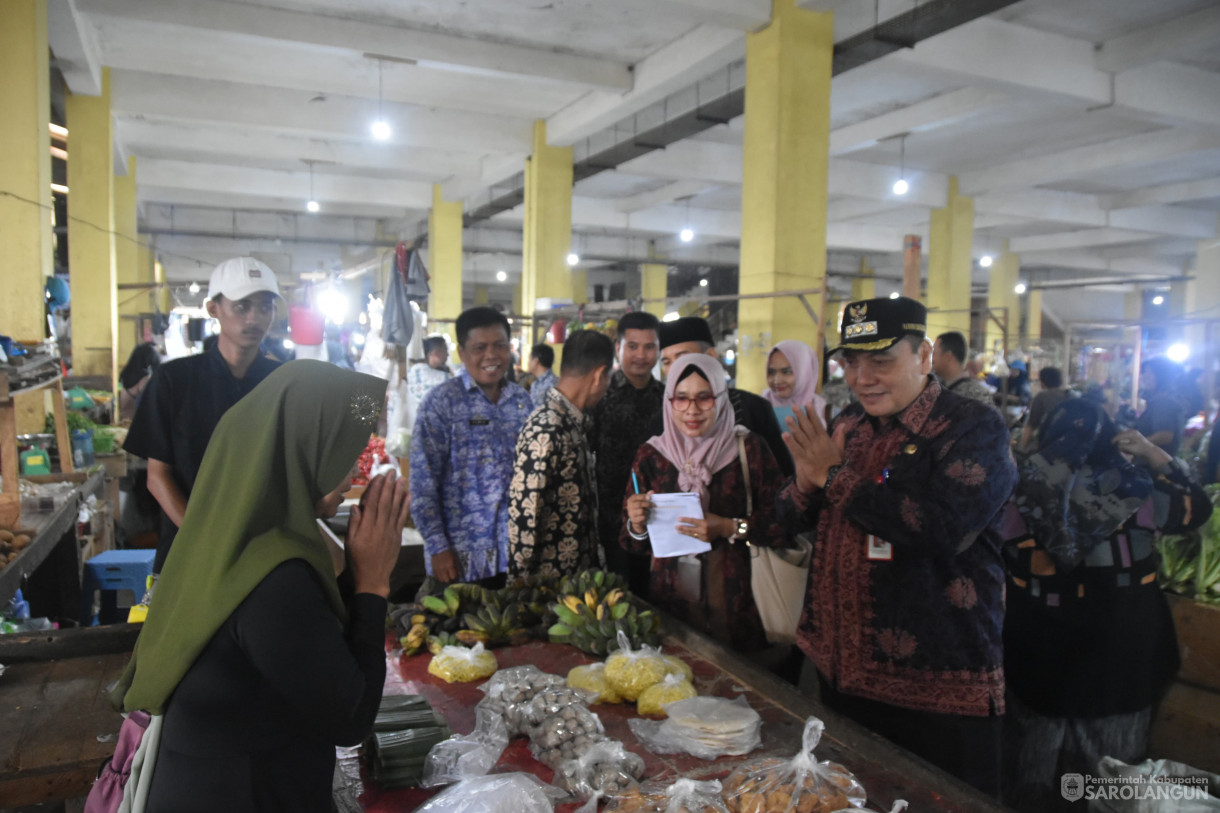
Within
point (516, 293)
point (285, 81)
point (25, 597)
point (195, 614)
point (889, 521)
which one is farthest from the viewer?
point (516, 293)

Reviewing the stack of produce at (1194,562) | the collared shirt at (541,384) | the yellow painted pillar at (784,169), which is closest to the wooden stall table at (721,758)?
the stack of produce at (1194,562)

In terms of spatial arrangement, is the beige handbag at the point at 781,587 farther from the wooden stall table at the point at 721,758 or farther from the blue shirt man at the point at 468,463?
the blue shirt man at the point at 468,463

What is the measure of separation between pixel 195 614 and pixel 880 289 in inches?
1004

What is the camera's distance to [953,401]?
81.8 inches

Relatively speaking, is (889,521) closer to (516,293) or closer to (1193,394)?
(1193,394)

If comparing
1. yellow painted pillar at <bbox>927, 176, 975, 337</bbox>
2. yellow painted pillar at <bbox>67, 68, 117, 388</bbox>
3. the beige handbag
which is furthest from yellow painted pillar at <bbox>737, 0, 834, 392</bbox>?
yellow painted pillar at <bbox>67, 68, 117, 388</bbox>

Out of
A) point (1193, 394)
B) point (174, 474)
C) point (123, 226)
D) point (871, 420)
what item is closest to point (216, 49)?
point (123, 226)

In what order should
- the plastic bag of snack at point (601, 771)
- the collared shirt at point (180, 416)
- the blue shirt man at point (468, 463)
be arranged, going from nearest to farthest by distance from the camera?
1. the plastic bag of snack at point (601, 771)
2. the collared shirt at point (180, 416)
3. the blue shirt man at point (468, 463)

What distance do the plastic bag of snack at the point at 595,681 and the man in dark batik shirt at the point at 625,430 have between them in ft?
4.18

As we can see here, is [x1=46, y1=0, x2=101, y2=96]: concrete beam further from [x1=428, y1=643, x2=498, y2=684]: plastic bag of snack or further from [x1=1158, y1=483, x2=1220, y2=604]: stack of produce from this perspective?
[x1=1158, y1=483, x2=1220, y2=604]: stack of produce

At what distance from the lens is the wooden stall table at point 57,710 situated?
1866 mm

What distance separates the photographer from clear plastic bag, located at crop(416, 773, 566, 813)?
4.90 feet

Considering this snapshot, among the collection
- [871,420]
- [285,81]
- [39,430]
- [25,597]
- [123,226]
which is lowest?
[25,597]

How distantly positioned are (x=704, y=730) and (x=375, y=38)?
7.79 meters
